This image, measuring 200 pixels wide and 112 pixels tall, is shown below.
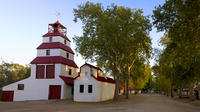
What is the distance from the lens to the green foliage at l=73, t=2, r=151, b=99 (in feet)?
112

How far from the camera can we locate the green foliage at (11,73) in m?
71.1

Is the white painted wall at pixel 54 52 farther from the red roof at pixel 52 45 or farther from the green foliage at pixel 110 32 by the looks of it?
the green foliage at pixel 110 32

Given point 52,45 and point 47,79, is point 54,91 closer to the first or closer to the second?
point 47,79

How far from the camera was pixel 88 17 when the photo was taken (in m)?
36.3

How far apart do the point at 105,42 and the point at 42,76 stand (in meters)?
15.2

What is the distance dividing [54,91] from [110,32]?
16532 millimetres

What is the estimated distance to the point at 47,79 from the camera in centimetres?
3919

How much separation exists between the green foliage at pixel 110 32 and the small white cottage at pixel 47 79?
21.5ft

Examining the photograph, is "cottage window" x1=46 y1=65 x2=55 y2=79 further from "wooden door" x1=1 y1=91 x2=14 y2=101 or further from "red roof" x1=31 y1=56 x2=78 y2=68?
"wooden door" x1=1 y1=91 x2=14 y2=101

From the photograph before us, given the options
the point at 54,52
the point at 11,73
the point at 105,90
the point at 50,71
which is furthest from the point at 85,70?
the point at 11,73

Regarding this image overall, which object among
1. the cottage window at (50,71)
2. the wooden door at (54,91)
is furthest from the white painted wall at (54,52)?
the wooden door at (54,91)

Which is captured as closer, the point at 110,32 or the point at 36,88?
the point at 110,32

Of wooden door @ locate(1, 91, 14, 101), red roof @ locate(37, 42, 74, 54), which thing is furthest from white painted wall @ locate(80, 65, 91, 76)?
wooden door @ locate(1, 91, 14, 101)

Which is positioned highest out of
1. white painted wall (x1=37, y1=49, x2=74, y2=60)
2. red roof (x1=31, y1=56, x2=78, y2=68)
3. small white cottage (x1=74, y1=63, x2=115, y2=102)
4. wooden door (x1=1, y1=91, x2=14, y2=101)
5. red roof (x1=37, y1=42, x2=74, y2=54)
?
red roof (x1=37, y1=42, x2=74, y2=54)
